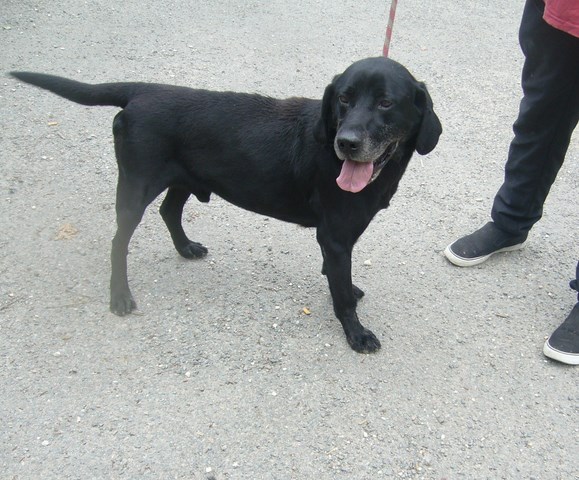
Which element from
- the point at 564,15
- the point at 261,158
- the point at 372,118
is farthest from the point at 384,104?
the point at 564,15

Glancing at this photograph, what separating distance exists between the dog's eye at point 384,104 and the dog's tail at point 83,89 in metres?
1.24

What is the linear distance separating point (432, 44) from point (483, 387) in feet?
15.1

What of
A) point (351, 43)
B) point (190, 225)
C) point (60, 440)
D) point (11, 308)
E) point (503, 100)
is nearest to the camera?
point (60, 440)

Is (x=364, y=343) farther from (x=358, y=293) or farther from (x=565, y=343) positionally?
(x=565, y=343)

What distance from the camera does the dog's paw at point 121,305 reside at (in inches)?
132

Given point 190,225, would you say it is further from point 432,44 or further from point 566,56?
point 432,44

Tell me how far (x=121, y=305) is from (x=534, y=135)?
232 cm

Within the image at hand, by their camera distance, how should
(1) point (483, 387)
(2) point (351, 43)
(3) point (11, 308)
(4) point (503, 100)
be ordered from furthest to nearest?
1. (2) point (351, 43)
2. (4) point (503, 100)
3. (3) point (11, 308)
4. (1) point (483, 387)

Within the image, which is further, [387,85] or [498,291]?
[498,291]

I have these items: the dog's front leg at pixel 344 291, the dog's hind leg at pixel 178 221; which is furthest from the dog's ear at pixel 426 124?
the dog's hind leg at pixel 178 221

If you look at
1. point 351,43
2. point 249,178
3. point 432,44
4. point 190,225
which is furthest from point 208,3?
point 249,178

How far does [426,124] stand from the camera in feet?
9.48

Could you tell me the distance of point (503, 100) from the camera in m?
5.80

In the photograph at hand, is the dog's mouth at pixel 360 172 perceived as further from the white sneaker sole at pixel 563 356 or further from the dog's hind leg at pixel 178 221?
the white sneaker sole at pixel 563 356
